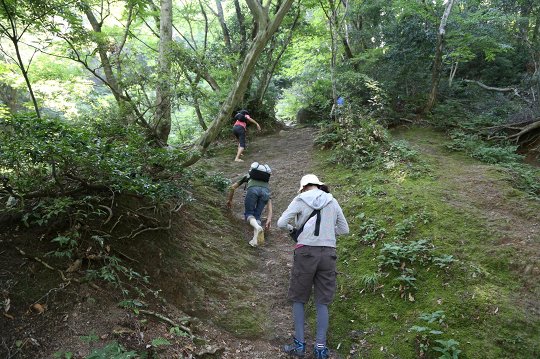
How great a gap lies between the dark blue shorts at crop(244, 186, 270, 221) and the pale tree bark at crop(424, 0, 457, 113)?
9498mm

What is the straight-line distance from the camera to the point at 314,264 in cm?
432

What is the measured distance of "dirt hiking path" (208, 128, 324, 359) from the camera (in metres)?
4.38

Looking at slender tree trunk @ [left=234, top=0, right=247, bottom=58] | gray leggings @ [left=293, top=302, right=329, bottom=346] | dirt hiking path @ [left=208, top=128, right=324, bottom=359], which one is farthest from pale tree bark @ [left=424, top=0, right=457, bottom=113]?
gray leggings @ [left=293, top=302, right=329, bottom=346]

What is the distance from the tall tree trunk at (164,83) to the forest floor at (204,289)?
216 cm

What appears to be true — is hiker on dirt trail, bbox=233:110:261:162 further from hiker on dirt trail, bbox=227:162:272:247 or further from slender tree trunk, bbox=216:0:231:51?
slender tree trunk, bbox=216:0:231:51

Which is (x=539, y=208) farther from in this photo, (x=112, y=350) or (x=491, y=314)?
(x=112, y=350)

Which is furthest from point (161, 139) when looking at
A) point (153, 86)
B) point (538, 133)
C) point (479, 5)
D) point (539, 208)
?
point (479, 5)

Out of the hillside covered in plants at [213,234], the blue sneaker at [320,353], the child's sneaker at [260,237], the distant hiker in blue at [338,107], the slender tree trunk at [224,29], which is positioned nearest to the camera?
the hillside covered in plants at [213,234]

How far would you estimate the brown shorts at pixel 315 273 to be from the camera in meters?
4.32

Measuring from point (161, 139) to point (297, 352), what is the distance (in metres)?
5.95

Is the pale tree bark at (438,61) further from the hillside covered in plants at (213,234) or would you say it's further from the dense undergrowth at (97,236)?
the dense undergrowth at (97,236)

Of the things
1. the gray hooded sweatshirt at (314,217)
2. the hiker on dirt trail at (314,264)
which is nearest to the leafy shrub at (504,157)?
the gray hooded sweatshirt at (314,217)

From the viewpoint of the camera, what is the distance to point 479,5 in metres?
14.9

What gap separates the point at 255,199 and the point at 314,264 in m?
3.09
